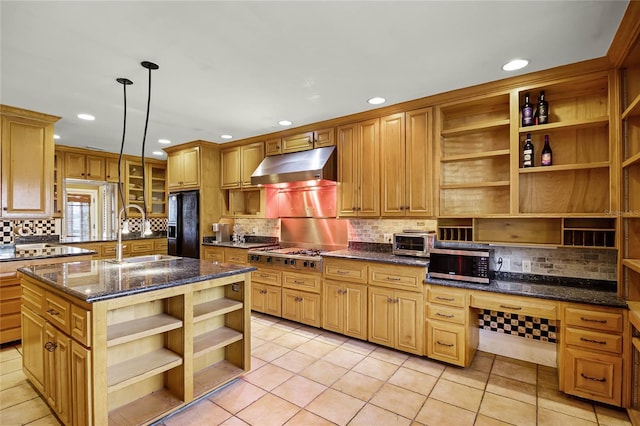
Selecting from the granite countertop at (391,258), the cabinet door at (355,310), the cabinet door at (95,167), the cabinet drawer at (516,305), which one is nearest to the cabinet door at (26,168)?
the cabinet door at (95,167)

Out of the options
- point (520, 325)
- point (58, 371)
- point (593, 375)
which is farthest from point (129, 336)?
point (520, 325)

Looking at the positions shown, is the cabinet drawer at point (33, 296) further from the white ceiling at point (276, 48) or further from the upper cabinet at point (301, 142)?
the upper cabinet at point (301, 142)

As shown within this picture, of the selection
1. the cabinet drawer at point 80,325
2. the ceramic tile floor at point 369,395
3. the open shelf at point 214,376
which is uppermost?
the cabinet drawer at point 80,325

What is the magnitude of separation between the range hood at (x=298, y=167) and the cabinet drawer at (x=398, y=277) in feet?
3.98

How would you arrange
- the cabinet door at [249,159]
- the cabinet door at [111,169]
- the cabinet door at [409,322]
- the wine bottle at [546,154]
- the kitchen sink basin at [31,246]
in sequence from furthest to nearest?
the cabinet door at [111,169]
the cabinet door at [249,159]
the kitchen sink basin at [31,246]
the cabinet door at [409,322]
the wine bottle at [546,154]

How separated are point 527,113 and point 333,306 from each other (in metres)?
2.60

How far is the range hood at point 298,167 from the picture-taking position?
364 cm

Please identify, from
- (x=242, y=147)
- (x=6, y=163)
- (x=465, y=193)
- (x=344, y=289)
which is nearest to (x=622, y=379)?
(x=465, y=193)

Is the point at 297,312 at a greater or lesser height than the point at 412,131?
lesser

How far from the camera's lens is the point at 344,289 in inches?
133

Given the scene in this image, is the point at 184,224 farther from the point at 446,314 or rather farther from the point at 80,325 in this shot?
the point at 446,314

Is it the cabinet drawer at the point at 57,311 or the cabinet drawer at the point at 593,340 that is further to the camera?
the cabinet drawer at the point at 593,340

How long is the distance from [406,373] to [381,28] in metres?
2.64

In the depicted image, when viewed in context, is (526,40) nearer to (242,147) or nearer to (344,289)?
(344,289)
